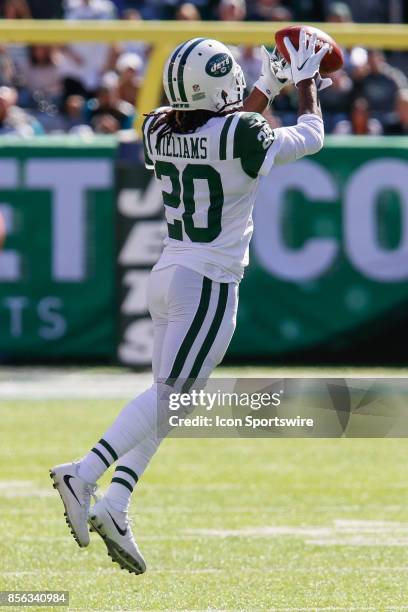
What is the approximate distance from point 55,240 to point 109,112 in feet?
4.12

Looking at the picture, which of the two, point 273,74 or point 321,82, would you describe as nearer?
point 321,82

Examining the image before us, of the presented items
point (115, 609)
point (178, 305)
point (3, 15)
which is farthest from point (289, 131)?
point (3, 15)

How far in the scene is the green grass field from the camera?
4.80 meters

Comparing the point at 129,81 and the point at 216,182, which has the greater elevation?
the point at 216,182

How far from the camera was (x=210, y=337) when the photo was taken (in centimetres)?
478

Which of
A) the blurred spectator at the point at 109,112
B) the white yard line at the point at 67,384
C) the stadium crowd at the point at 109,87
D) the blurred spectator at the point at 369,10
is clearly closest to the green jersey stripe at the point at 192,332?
the white yard line at the point at 67,384

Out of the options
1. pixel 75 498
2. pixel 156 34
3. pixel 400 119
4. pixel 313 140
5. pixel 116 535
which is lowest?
pixel 116 535

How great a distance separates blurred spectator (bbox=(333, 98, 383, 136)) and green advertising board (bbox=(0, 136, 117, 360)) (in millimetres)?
2054

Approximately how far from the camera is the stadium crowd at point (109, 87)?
11.3 m

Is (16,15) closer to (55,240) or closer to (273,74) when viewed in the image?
(55,240)

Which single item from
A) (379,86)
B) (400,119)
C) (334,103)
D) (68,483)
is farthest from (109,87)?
(68,483)

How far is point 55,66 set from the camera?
12.0 metres

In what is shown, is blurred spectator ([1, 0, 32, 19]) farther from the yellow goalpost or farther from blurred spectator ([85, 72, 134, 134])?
the yellow goalpost

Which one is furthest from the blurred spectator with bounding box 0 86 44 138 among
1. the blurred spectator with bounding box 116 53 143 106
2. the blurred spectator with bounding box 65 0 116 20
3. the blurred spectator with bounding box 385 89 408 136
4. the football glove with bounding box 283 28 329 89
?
the football glove with bounding box 283 28 329 89
